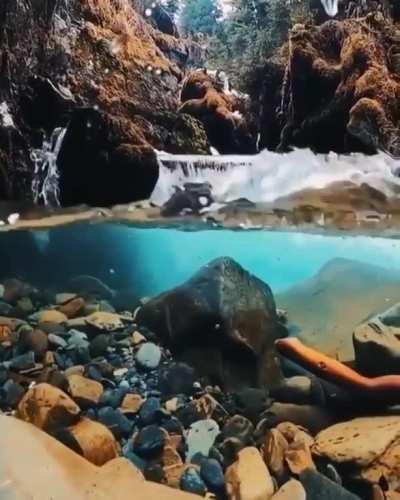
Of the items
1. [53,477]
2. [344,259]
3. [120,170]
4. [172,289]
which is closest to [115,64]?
[120,170]

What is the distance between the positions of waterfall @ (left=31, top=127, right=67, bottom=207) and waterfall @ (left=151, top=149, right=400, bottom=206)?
294 mm

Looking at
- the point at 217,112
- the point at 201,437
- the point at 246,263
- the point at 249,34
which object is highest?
the point at 249,34

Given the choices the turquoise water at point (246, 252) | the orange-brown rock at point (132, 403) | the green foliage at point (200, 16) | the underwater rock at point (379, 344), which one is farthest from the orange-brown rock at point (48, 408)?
the green foliage at point (200, 16)

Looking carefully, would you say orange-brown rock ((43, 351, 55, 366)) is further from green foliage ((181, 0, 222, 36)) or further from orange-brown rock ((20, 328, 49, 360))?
green foliage ((181, 0, 222, 36))

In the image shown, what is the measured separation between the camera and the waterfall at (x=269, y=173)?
1751mm

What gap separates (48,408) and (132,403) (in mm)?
229

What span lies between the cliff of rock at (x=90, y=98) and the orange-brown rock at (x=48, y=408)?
1.76 ft

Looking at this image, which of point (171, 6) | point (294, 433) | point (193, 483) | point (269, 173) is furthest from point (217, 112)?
point (193, 483)

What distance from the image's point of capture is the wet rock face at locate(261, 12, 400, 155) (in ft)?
5.75

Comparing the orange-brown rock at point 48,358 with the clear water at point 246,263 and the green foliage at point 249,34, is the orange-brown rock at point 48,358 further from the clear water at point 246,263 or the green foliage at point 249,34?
the green foliage at point 249,34

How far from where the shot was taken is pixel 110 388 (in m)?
1.80

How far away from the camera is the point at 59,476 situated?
1739mm

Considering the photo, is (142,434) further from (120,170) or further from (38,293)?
(120,170)

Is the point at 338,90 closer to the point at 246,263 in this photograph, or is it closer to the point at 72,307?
the point at 246,263
